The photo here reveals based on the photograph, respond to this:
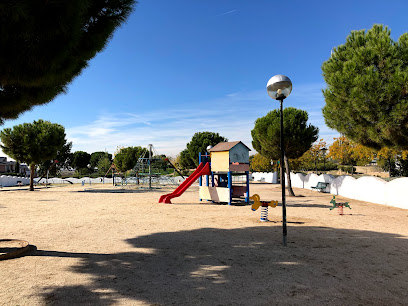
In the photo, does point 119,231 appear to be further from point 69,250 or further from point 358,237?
point 358,237

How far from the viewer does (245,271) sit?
5.18 meters

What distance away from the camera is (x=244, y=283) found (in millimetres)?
4609

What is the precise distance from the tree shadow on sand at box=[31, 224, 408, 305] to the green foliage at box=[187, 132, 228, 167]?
47085 millimetres

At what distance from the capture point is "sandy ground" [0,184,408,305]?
4.13 meters

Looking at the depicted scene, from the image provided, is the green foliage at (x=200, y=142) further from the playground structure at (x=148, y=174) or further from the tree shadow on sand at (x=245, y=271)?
the tree shadow on sand at (x=245, y=271)

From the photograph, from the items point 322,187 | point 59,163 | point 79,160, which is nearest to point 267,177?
point 322,187

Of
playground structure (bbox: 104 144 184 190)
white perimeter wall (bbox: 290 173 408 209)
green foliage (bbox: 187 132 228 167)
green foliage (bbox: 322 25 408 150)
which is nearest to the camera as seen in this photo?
green foliage (bbox: 322 25 408 150)

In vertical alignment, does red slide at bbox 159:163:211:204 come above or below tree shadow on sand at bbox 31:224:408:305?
above

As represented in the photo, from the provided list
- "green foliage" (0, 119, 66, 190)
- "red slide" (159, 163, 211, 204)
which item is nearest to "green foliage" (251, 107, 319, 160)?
"red slide" (159, 163, 211, 204)

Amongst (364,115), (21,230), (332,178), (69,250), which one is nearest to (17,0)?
(69,250)

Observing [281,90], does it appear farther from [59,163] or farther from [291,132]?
[59,163]

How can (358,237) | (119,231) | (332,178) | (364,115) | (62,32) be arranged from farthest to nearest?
(332,178)
(364,115)
(119,231)
(358,237)
(62,32)

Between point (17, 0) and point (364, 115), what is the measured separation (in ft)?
38.8

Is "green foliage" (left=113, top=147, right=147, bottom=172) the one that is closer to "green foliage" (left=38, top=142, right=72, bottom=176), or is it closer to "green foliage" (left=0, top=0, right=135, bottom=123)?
"green foliage" (left=38, top=142, right=72, bottom=176)
